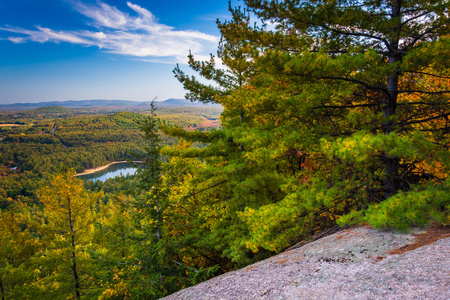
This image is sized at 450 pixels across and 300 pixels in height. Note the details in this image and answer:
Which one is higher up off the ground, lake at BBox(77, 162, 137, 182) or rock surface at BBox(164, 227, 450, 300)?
rock surface at BBox(164, 227, 450, 300)

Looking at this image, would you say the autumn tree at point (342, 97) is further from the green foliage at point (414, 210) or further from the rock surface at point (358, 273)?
the rock surface at point (358, 273)

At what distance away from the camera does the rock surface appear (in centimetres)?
224

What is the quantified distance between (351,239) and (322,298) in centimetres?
158

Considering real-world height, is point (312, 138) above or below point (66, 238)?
above

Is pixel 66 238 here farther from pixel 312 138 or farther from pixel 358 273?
pixel 358 273

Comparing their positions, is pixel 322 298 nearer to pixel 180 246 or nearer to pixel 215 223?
pixel 180 246

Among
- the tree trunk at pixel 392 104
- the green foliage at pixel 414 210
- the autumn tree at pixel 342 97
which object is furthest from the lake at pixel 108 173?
the green foliage at pixel 414 210

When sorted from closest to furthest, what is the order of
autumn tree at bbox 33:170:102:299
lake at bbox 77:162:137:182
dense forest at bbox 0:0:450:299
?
dense forest at bbox 0:0:450:299 < autumn tree at bbox 33:170:102:299 < lake at bbox 77:162:137:182

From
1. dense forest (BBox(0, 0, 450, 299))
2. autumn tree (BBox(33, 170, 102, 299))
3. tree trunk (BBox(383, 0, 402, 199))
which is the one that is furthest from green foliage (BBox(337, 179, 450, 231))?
autumn tree (BBox(33, 170, 102, 299))

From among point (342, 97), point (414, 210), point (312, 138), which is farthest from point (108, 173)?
point (414, 210)

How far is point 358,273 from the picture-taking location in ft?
8.64

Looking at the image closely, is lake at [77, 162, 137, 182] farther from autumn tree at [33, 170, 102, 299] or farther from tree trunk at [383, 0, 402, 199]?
tree trunk at [383, 0, 402, 199]

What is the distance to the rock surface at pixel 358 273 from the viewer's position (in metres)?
2.24

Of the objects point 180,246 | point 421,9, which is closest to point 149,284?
point 180,246
